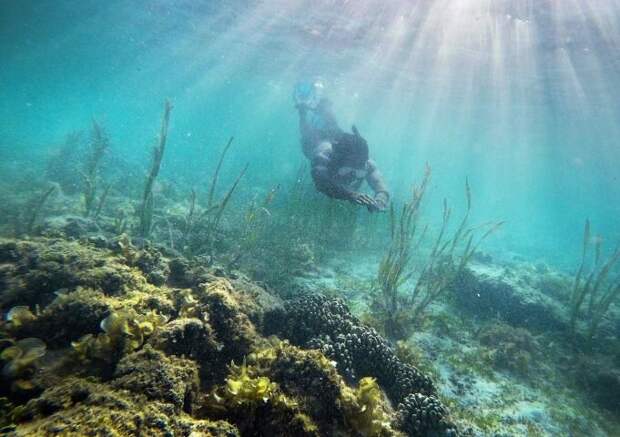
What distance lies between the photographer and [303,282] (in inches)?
348

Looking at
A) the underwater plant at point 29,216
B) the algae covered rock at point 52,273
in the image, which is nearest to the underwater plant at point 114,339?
the algae covered rock at point 52,273

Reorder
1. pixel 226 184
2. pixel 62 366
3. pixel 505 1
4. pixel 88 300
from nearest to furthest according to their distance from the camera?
pixel 62 366 < pixel 88 300 < pixel 505 1 < pixel 226 184

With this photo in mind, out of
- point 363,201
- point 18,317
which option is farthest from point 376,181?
point 18,317

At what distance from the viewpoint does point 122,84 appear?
5881cm

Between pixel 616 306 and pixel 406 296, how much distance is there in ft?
27.5

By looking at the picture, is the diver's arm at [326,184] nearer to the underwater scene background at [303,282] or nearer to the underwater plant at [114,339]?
the underwater scene background at [303,282]

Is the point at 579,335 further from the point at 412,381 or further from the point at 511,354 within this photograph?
the point at 412,381

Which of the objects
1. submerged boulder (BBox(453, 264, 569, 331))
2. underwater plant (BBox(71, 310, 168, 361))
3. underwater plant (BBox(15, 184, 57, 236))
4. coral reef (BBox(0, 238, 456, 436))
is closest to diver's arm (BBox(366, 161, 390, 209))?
submerged boulder (BBox(453, 264, 569, 331))

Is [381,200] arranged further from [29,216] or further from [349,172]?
[29,216]

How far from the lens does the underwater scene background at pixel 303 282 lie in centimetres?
279

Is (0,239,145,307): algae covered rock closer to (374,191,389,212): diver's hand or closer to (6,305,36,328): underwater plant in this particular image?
(6,305,36,328): underwater plant

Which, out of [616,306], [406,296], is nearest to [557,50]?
[616,306]

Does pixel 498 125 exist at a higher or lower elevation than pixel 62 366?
higher

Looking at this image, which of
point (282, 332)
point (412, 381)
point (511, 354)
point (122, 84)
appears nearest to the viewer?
point (412, 381)
